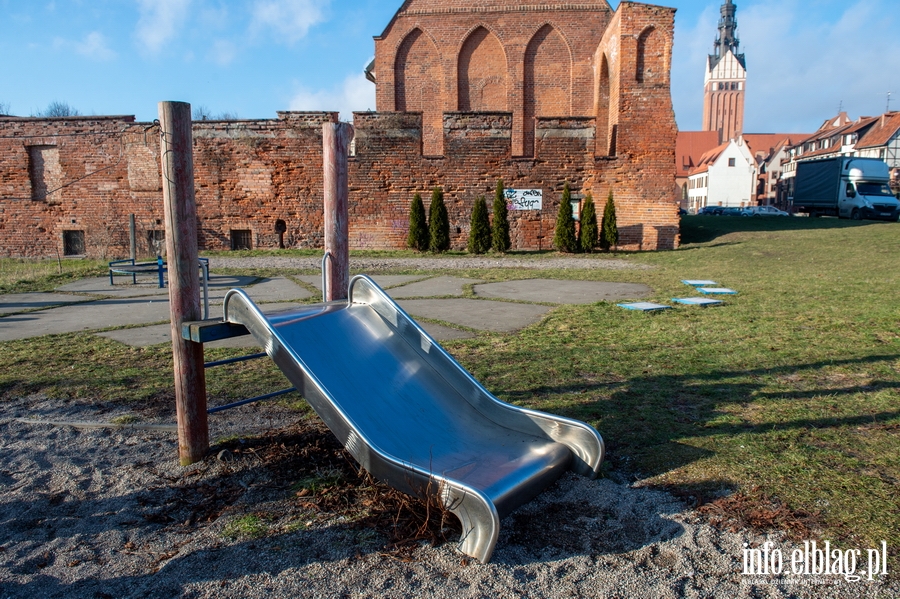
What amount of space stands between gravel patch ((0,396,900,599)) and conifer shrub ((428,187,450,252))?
1388 centimetres

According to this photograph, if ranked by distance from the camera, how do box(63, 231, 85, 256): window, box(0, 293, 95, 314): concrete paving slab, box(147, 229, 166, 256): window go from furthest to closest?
box(63, 231, 85, 256): window < box(147, 229, 166, 256): window < box(0, 293, 95, 314): concrete paving slab

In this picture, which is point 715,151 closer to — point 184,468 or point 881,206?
point 881,206

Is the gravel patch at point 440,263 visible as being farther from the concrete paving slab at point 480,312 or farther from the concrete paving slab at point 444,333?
the concrete paving slab at point 444,333

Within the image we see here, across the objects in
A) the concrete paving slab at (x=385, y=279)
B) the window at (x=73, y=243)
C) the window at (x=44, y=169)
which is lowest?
the concrete paving slab at (x=385, y=279)

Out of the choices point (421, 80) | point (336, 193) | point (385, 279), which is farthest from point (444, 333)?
point (421, 80)

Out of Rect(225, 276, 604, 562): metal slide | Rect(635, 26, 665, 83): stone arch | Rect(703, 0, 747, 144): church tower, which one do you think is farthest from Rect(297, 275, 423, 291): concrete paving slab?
Rect(703, 0, 747, 144): church tower

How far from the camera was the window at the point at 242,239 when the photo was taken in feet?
59.3

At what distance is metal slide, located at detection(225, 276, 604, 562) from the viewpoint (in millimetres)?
2648

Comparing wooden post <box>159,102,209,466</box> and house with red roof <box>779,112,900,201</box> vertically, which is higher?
house with red roof <box>779,112,900,201</box>

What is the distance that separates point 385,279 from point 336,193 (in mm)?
7411

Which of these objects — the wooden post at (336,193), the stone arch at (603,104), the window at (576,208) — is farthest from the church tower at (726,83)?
the wooden post at (336,193)

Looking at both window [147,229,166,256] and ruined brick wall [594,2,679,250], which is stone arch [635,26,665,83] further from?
window [147,229,166,256]

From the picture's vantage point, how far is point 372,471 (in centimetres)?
279

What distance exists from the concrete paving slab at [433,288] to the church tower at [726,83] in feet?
337
